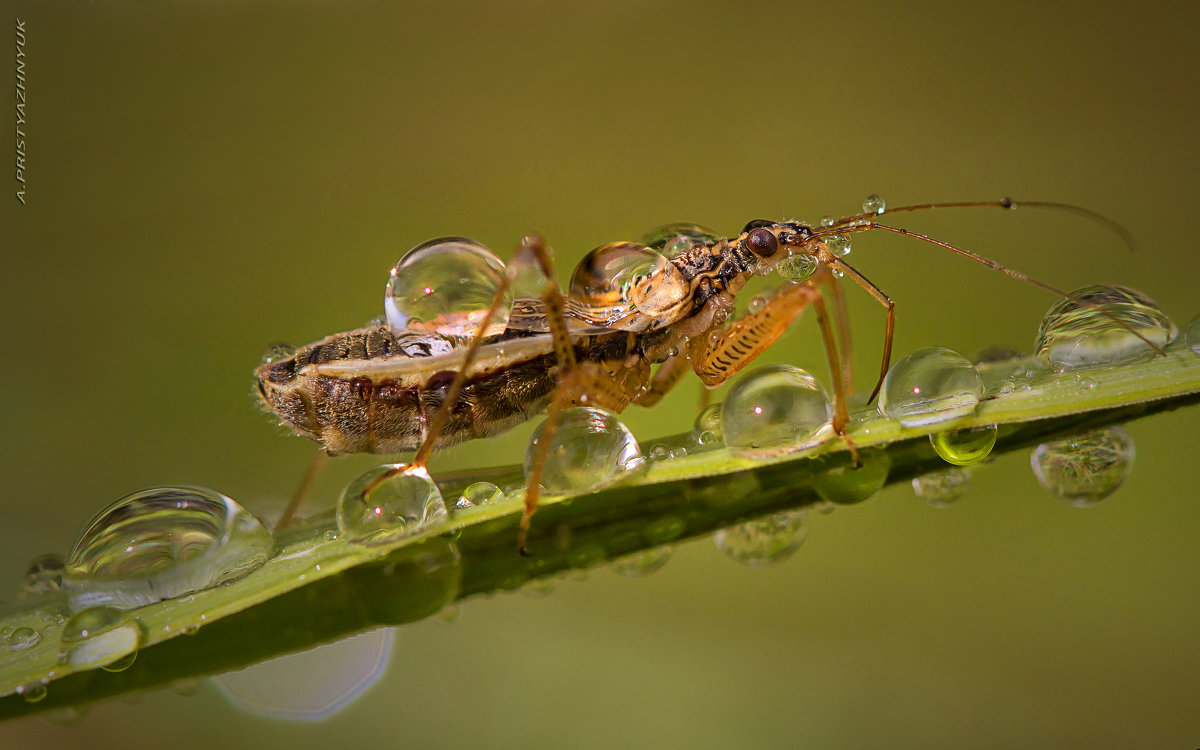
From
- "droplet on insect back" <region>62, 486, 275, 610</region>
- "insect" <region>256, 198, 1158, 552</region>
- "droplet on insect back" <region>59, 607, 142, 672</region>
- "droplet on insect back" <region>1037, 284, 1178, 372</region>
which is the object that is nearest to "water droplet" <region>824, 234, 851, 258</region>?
"insect" <region>256, 198, 1158, 552</region>

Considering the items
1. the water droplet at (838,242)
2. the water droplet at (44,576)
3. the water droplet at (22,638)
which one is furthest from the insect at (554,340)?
the water droplet at (22,638)

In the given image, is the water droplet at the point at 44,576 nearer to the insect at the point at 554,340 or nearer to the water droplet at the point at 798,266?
the insect at the point at 554,340

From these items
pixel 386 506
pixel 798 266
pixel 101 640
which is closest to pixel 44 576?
pixel 101 640

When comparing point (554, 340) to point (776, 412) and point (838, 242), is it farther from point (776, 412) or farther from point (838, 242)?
point (838, 242)

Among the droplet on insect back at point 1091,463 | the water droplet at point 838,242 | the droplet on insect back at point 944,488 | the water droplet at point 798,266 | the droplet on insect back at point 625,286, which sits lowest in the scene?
the droplet on insect back at point 1091,463

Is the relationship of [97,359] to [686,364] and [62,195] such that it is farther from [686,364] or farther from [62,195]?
[686,364]

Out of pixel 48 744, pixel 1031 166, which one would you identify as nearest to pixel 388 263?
pixel 48 744
